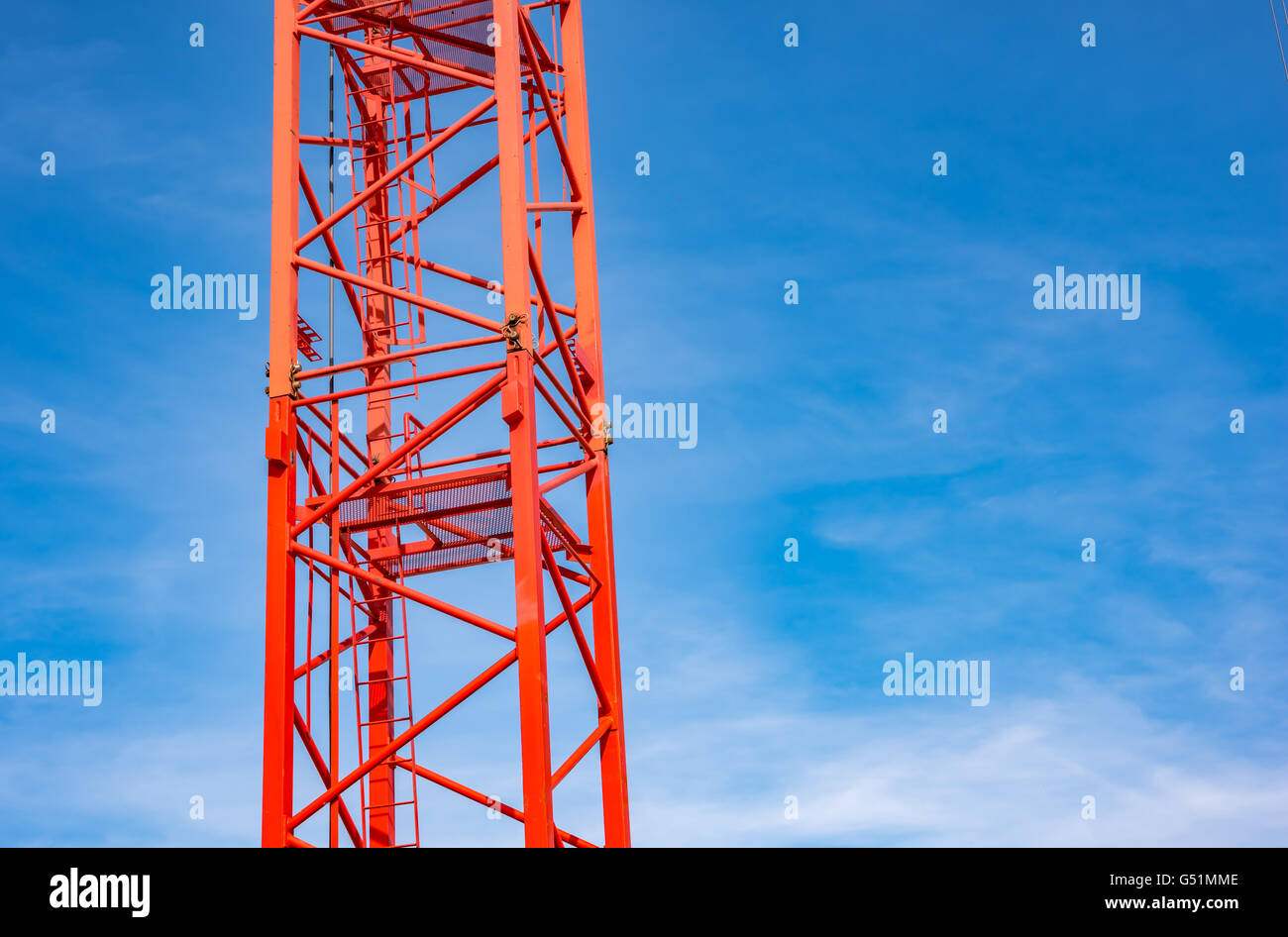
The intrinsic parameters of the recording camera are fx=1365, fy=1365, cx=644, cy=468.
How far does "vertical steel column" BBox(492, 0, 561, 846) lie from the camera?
53.0 feet

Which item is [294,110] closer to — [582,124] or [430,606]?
[582,124]

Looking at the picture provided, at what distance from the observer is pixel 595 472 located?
20.5m

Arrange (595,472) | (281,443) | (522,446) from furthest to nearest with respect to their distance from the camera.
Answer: (595,472)
(281,443)
(522,446)

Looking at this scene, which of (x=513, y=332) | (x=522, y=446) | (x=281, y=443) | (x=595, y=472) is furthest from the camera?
(x=595, y=472)

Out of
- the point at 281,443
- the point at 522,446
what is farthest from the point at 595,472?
the point at 281,443

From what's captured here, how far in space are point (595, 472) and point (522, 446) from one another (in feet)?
11.6

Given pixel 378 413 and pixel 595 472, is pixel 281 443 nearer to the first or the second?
pixel 378 413

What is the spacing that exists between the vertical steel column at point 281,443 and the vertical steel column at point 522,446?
3248 millimetres

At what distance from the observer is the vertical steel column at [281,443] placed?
1756 cm

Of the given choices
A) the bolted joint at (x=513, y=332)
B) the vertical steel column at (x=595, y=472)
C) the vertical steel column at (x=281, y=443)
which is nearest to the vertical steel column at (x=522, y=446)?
the bolted joint at (x=513, y=332)
